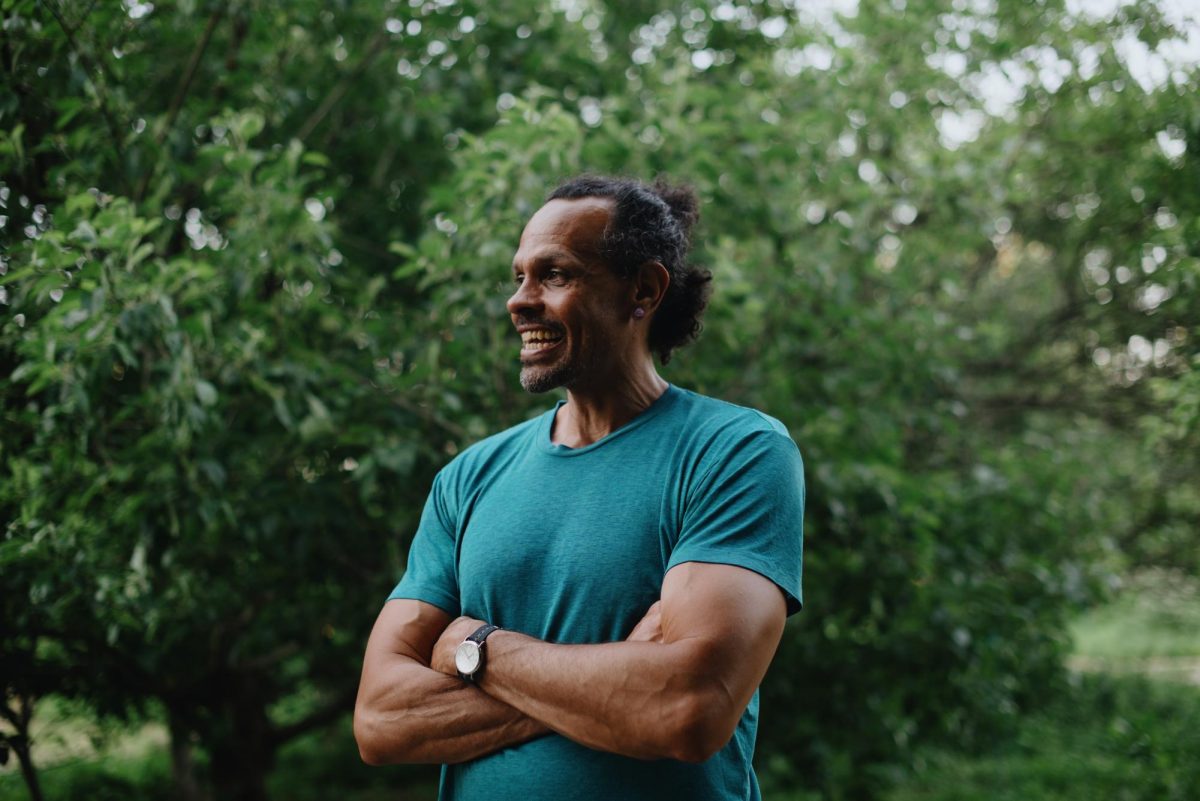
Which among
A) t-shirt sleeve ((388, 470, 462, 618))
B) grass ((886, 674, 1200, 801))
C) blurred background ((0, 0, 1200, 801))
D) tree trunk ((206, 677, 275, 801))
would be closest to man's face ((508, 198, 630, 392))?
t-shirt sleeve ((388, 470, 462, 618))

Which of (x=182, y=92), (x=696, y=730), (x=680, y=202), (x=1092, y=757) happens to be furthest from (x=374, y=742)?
(x=1092, y=757)

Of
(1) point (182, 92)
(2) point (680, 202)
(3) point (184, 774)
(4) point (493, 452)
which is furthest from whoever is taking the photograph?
(3) point (184, 774)

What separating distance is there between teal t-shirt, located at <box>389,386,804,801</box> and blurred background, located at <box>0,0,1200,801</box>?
1.26 metres

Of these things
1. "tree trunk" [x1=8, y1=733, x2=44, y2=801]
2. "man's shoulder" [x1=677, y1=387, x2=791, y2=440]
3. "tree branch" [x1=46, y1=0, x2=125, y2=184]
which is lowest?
"tree trunk" [x1=8, y1=733, x2=44, y2=801]

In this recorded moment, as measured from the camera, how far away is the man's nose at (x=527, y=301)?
2000 millimetres

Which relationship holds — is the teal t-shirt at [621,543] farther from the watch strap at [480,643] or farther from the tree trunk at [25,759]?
the tree trunk at [25,759]

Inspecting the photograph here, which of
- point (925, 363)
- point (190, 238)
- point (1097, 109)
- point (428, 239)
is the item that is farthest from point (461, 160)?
point (1097, 109)

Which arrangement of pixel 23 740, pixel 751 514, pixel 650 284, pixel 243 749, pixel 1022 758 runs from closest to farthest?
pixel 751 514, pixel 650 284, pixel 23 740, pixel 243 749, pixel 1022 758

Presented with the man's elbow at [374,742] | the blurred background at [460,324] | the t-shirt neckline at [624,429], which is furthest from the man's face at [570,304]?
the blurred background at [460,324]

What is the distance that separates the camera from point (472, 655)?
180 cm

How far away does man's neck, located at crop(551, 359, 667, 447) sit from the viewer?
79.0 inches

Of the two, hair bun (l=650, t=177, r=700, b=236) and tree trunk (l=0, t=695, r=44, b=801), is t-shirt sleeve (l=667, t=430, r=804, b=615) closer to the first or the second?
hair bun (l=650, t=177, r=700, b=236)

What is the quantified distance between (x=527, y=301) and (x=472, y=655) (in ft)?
2.37

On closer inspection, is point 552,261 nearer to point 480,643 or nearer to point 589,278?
point 589,278
